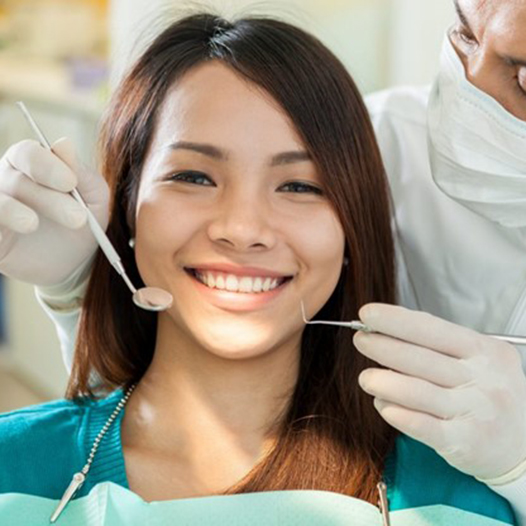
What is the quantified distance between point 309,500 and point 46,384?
2.52 meters

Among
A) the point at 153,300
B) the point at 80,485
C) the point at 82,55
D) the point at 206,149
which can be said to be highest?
the point at 206,149

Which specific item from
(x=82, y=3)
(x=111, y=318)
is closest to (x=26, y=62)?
(x=82, y=3)

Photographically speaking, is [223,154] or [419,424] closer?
[419,424]

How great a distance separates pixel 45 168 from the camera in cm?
145

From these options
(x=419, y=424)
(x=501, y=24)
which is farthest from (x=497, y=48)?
(x=419, y=424)

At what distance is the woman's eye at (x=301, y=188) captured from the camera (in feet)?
5.13

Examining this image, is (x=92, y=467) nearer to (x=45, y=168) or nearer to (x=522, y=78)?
(x=45, y=168)

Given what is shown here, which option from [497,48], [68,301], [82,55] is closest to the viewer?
[497,48]

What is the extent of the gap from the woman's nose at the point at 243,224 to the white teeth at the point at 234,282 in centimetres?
5

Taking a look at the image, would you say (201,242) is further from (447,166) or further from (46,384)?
(46,384)

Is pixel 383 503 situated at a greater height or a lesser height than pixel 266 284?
lesser

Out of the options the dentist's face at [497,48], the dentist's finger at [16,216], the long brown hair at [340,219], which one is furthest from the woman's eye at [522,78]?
the dentist's finger at [16,216]

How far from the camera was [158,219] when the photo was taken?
1546 millimetres

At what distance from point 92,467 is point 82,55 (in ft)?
11.3
